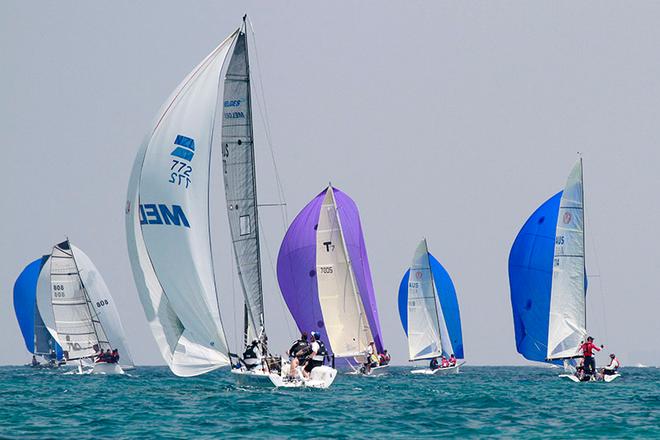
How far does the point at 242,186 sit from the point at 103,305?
36.5 meters

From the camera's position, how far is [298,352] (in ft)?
107

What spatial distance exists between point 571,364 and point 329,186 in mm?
14031

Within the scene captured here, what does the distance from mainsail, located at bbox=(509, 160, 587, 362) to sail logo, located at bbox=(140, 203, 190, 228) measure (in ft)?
73.5

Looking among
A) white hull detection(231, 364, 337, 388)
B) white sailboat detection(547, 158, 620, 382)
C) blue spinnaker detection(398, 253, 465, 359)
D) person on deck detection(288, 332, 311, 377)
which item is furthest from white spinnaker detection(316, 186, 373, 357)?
person on deck detection(288, 332, 311, 377)

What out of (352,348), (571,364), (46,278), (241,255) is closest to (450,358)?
(352,348)

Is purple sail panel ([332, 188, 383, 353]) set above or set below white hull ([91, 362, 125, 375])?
above

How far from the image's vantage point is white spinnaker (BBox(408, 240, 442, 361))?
6372 centimetres

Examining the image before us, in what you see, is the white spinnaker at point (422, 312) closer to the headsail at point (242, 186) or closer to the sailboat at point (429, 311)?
the sailboat at point (429, 311)

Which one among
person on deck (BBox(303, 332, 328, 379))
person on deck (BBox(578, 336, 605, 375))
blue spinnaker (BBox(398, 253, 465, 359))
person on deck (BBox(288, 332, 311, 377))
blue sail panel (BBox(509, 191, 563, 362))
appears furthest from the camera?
blue spinnaker (BBox(398, 253, 465, 359))

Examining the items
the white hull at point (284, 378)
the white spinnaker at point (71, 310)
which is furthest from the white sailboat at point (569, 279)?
the white spinnaker at point (71, 310)

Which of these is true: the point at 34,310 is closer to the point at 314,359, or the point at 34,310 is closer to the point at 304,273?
the point at 304,273

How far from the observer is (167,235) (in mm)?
29969

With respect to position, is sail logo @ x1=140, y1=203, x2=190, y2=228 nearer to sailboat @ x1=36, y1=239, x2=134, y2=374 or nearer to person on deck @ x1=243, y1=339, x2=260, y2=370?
person on deck @ x1=243, y1=339, x2=260, y2=370

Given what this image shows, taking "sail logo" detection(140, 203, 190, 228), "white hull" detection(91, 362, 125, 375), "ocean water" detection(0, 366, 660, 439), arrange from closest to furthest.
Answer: "ocean water" detection(0, 366, 660, 439) < "sail logo" detection(140, 203, 190, 228) < "white hull" detection(91, 362, 125, 375)
